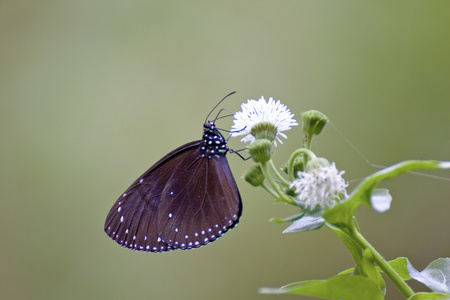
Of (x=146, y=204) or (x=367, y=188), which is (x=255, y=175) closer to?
(x=367, y=188)

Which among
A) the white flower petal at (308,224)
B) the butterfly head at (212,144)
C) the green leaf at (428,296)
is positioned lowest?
the green leaf at (428,296)

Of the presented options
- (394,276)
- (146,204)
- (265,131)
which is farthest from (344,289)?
(146,204)

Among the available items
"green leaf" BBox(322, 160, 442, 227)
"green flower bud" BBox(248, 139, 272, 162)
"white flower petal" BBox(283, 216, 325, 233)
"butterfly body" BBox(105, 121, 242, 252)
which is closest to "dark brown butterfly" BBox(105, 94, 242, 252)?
"butterfly body" BBox(105, 121, 242, 252)

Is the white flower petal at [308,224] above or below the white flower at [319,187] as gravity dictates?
below

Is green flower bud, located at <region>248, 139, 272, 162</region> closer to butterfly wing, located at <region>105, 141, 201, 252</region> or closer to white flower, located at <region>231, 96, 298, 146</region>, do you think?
white flower, located at <region>231, 96, 298, 146</region>

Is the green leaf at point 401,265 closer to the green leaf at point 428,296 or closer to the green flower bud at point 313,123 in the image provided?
the green leaf at point 428,296

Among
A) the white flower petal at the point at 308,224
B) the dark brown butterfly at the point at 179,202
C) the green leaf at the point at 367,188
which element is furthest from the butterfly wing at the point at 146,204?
the green leaf at the point at 367,188
